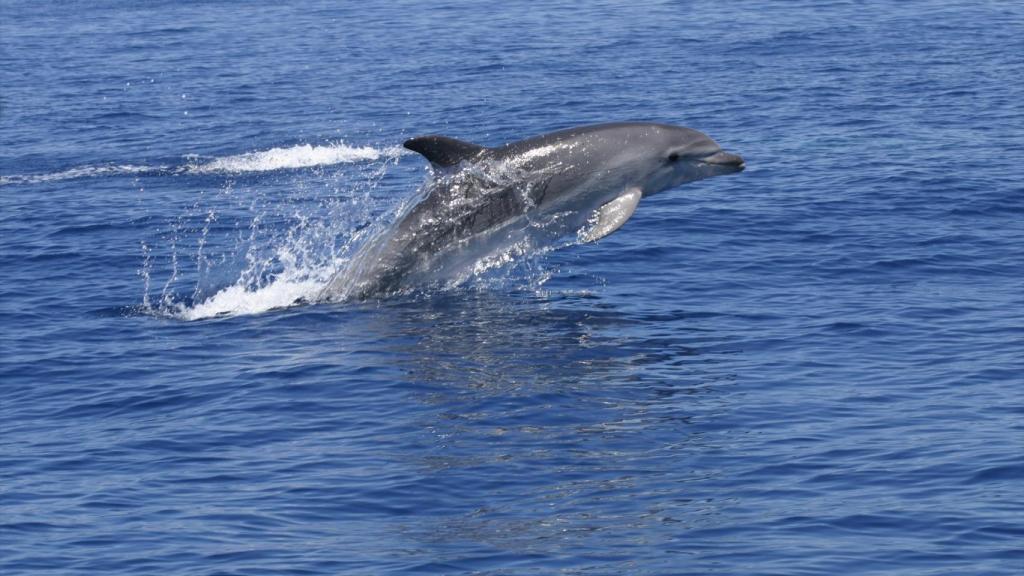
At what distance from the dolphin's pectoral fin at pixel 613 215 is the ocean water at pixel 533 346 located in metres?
1.32

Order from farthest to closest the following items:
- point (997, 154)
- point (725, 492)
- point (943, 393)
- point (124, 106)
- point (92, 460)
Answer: point (124, 106), point (997, 154), point (943, 393), point (92, 460), point (725, 492)

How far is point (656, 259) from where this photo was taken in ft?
89.0

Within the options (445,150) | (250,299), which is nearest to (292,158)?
(250,299)

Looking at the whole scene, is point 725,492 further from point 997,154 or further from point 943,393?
point 997,154

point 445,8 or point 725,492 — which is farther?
point 445,8

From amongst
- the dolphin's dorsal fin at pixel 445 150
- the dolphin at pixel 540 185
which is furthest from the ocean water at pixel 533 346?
the dolphin's dorsal fin at pixel 445 150

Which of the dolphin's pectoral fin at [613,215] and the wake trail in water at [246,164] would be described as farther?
the wake trail in water at [246,164]

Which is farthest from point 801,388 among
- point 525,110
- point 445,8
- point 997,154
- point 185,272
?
point 445,8

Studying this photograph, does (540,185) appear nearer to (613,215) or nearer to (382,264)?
(613,215)

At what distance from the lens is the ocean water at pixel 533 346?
15.4m

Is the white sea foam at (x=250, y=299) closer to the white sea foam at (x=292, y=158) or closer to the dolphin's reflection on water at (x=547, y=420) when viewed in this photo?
the dolphin's reflection on water at (x=547, y=420)

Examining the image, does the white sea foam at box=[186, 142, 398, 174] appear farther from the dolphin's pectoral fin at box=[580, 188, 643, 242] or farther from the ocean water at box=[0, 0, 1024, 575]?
the dolphin's pectoral fin at box=[580, 188, 643, 242]

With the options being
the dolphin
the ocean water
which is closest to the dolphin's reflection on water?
the ocean water

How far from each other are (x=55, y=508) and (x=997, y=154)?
22109 millimetres
